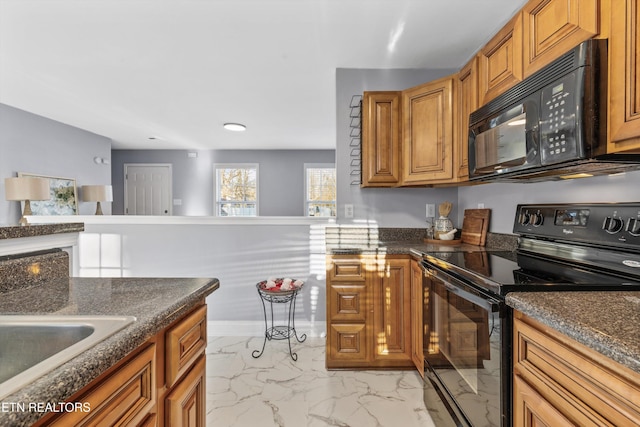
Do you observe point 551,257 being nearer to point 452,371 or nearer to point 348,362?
point 452,371

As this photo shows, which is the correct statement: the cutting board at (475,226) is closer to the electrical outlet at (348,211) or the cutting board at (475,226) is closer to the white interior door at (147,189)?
the electrical outlet at (348,211)

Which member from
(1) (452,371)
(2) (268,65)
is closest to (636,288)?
(1) (452,371)

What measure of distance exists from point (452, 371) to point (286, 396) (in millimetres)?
1070

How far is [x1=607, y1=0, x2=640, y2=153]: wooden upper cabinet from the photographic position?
88 centimetres

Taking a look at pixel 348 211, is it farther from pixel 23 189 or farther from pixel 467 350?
pixel 23 189

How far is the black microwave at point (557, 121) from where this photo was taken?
100cm

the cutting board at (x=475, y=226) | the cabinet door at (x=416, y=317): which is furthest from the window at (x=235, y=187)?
the cabinet door at (x=416, y=317)

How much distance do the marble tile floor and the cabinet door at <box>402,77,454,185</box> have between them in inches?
55.8

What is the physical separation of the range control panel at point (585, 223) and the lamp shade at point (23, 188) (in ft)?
14.3

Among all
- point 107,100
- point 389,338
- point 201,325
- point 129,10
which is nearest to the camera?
point 201,325

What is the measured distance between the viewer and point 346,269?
84.1 inches

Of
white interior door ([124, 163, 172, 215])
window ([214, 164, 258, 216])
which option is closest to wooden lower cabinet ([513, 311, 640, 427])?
window ([214, 164, 258, 216])

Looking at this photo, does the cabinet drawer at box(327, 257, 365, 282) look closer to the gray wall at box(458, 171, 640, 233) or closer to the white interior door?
the gray wall at box(458, 171, 640, 233)

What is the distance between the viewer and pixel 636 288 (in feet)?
3.12
